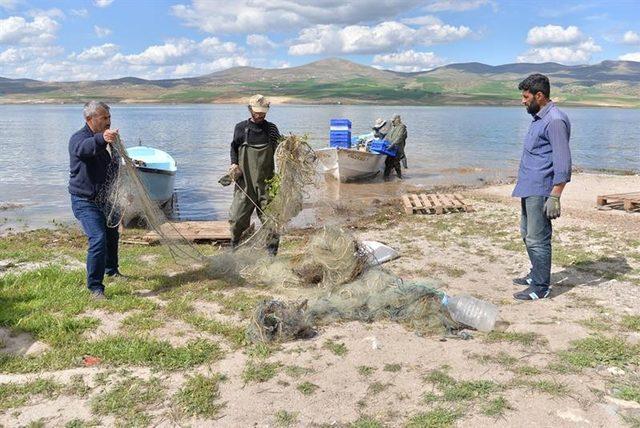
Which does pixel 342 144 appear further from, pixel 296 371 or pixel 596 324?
pixel 296 371

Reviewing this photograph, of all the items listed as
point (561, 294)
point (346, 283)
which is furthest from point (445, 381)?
point (561, 294)

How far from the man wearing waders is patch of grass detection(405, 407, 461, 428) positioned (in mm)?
4013

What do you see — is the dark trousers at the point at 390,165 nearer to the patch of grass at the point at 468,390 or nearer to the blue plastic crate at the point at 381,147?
the blue plastic crate at the point at 381,147

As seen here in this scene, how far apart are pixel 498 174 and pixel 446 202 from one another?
486 inches

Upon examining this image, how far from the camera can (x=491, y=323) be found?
539 centimetres

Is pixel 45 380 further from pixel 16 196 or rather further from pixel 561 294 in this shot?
pixel 16 196

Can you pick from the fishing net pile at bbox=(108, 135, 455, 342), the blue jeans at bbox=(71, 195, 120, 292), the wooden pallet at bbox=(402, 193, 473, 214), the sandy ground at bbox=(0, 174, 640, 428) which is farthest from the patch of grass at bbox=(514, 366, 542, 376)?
the wooden pallet at bbox=(402, 193, 473, 214)

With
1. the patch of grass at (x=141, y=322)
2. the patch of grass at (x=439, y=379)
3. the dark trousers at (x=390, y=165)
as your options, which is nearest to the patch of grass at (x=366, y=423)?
the patch of grass at (x=439, y=379)

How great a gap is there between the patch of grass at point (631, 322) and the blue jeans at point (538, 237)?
3.17 ft

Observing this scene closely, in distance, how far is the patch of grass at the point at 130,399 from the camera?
379cm

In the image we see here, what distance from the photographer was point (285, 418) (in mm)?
3793

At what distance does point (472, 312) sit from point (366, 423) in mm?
2316

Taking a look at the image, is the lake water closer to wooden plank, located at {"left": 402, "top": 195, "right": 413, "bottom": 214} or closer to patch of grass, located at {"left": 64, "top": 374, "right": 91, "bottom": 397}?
wooden plank, located at {"left": 402, "top": 195, "right": 413, "bottom": 214}

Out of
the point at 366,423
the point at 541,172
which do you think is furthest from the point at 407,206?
the point at 366,423
